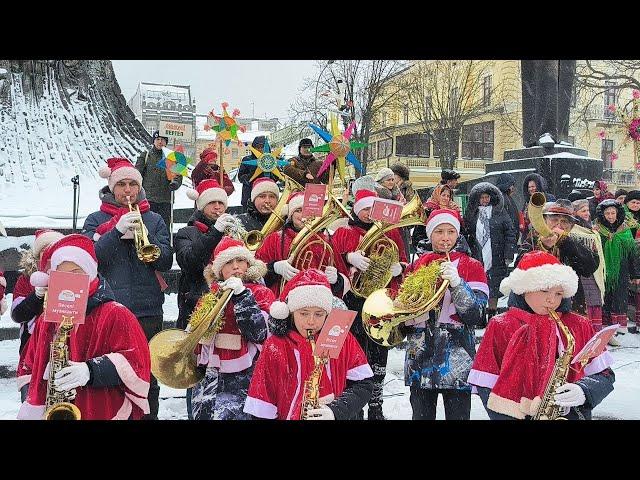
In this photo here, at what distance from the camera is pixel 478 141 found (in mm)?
26625

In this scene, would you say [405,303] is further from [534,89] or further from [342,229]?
[534,89]

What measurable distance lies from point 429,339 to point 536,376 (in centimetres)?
120

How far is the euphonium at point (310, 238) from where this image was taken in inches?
210

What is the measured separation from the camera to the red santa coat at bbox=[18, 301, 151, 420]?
3383 mm

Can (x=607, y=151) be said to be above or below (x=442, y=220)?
above

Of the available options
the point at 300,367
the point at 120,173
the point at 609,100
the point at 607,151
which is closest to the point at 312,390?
→ the point at 300,367

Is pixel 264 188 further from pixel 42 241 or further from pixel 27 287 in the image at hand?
pixel 27 287

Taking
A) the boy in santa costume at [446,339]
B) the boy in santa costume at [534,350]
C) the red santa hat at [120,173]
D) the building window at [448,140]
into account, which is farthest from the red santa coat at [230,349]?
the building window at [448,140]

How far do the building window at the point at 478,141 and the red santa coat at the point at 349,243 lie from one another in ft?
69.6

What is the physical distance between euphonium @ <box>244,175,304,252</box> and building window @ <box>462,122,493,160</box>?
69.1ft

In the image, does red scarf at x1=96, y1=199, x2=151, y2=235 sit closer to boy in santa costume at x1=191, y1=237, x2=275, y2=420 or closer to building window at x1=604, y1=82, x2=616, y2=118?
boy in santa costume at x1=191, y1=237, x2=275, y2=420

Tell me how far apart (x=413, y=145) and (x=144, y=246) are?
22.2 metres

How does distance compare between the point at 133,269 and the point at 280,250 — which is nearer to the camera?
the point at 133,269

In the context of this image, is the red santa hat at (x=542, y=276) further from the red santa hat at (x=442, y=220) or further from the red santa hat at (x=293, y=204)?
the red santa hat at (x=293, y=204)
